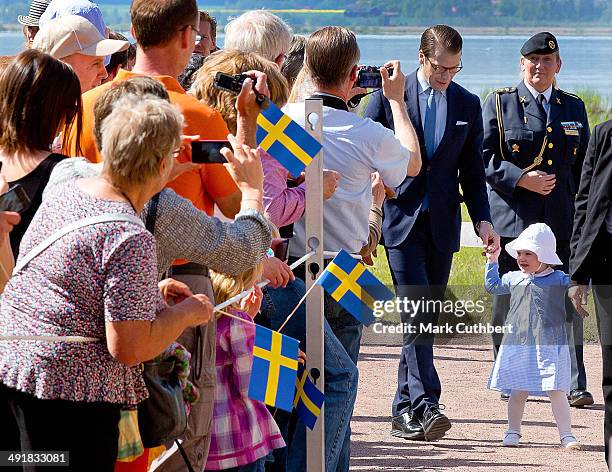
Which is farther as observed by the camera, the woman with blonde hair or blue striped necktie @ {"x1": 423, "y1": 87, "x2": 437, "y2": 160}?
blue striped necktie @ {"x1": 423, "y1": 87, "x2": 437, "y2": 160}

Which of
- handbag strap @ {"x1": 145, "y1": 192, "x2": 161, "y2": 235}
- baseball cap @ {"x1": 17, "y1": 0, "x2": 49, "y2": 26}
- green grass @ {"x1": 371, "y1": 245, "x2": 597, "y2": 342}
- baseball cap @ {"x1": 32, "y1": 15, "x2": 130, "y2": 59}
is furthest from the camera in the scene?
green grass @ {"x1": 371, "y1": 245, "x2": 597, "y2": 342}

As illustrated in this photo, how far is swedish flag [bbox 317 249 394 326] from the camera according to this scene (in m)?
4.67

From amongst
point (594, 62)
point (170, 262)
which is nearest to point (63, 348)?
point (170, 262)

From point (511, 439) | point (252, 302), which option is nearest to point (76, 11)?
point (252, 302)

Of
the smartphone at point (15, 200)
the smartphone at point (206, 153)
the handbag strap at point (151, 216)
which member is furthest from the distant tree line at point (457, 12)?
the handbag strap at point (151, 216)

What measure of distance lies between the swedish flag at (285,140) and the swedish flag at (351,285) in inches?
19.2

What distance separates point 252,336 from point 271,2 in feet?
115

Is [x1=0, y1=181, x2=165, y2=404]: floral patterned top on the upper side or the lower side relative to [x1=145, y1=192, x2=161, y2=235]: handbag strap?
lower

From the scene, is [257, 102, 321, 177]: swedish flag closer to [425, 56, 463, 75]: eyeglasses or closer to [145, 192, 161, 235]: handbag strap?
[145, 192, 161, 235]: handbag strap

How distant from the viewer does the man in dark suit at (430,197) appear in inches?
276

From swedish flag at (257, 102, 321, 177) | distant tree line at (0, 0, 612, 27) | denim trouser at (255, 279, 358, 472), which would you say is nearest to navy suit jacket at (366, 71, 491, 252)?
denim trouser at (255, 279, 358, 472)

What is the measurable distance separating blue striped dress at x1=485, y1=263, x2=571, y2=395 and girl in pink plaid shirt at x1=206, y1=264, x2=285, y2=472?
279 cm

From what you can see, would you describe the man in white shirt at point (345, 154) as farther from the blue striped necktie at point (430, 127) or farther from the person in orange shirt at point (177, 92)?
the blue striped necktie at point (430, 127)

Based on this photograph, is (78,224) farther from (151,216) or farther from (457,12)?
(457,12)
